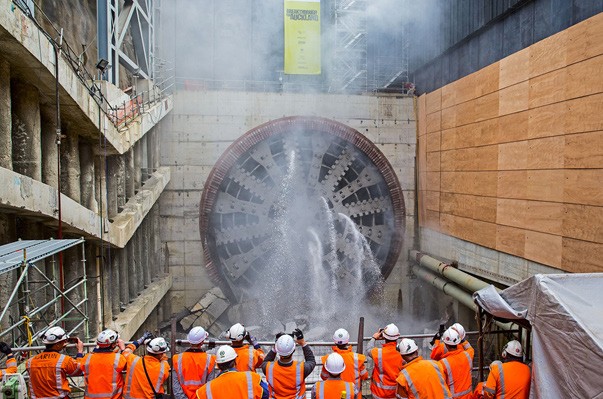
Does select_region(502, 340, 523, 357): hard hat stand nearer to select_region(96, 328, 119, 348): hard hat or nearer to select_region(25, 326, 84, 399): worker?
select_region(96, 328, 119, 348): hard hat

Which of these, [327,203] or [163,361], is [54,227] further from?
[327,203]

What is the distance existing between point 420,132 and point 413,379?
10.7m

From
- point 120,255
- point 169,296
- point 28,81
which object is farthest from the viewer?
point 169,296

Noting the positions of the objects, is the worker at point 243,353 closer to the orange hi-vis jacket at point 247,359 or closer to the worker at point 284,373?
the orange hi-vis jacket at point 247,359

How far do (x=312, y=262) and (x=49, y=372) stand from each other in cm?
937

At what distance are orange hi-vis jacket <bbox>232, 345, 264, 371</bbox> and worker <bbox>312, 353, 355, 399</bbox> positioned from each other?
3.41 ft

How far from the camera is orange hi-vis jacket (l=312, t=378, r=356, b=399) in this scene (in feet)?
14.5

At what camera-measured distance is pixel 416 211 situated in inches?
568

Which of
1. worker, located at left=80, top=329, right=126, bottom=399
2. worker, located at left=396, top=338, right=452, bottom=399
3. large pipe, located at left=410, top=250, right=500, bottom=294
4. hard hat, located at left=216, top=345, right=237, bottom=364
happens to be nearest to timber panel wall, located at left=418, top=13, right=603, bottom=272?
large pipe, located at left=410, top=250, right=500, bottom=294

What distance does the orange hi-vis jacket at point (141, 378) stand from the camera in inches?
196

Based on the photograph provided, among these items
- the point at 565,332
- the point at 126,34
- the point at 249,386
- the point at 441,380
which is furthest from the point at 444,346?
the point at 126,34

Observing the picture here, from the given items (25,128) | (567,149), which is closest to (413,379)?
(567,149)

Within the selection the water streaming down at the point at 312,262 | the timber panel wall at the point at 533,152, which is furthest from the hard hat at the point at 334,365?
the water streaming down at the point at 312,262

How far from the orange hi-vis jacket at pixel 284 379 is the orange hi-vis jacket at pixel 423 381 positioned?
101 cm
